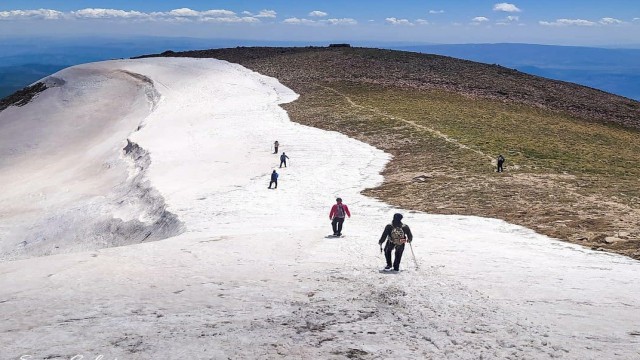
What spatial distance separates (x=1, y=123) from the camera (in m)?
67.2

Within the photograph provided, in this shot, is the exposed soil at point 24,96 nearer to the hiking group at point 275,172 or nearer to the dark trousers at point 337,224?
the hiking group at point 275,172

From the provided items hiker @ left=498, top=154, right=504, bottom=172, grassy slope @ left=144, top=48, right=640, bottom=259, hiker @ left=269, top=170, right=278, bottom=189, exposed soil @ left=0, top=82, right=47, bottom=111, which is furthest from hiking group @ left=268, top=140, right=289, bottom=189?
exposed soil @ left=0, top=82, right=47, bottom=111

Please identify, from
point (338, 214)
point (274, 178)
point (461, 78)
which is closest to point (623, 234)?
point (338, 214)

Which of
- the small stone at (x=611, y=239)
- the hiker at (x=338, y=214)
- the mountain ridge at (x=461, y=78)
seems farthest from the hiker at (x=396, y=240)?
the mountain ridge at (x=461, y=78)

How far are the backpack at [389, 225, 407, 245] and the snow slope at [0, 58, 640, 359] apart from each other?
4.03ft

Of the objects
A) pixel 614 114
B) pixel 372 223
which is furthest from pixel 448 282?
pixel 614 114

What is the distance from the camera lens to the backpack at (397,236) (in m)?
16.7

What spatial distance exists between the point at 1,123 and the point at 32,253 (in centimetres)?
4497

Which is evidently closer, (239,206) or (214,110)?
(239,206)

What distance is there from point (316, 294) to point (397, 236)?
358 centimetres

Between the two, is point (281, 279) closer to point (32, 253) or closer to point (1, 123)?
point (32, 253)

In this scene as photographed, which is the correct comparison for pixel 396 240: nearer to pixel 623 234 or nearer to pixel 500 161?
pixel 623 234

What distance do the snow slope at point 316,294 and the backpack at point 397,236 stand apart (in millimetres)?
1228

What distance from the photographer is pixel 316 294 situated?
48.1ft
